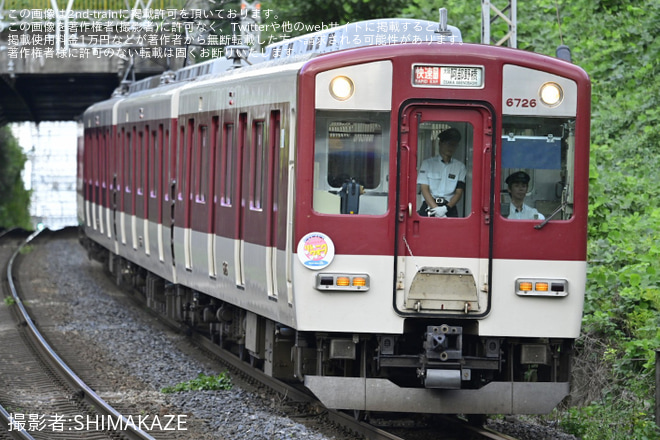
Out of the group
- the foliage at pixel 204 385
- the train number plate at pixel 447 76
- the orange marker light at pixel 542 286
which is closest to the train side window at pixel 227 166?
the foliage at pixel 204 385

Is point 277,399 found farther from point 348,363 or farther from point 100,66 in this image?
point 100,66

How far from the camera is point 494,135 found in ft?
28.2

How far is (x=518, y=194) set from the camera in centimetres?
872

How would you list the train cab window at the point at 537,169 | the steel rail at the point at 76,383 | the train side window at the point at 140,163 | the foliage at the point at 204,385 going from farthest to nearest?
the train side window at the point at 140,163
the foliage at the point at 204,385
the steel rail at the point at 76,383
the train cab window at the point at 537,169

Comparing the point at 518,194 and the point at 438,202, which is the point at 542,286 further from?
the point at 438,202

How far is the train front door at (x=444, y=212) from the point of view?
859 centimetres

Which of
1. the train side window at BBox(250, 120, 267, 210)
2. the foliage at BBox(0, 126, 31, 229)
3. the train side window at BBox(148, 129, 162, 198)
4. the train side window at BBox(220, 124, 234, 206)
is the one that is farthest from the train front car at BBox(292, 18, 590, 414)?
the foliage at BBox(0, 126, 31, 229)

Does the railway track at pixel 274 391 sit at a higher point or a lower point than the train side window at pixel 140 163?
lower

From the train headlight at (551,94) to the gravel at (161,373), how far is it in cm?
255

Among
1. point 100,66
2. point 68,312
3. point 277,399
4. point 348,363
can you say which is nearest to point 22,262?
point 100,66

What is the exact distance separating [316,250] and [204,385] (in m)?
3.51

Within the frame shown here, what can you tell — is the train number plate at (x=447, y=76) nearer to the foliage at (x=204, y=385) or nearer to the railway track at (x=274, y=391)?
the railway track at (x=274, y=391)

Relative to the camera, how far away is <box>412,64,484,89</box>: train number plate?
8.63m

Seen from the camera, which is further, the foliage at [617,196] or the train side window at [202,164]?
the train side window at [202,164]
